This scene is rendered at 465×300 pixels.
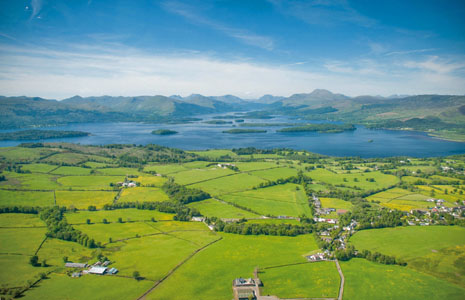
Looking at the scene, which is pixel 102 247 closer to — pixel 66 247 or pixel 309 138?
pixel 66 247

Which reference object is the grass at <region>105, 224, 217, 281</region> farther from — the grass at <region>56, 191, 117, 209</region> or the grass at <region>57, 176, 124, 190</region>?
the grass at <region>57, 176, 124, 190</region>

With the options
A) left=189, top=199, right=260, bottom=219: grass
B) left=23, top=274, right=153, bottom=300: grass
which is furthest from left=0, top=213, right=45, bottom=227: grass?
left=189, top=199, right=260, bottom=219: grass

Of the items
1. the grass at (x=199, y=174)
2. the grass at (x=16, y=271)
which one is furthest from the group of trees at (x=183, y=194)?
the grass at (x=16, y=271)

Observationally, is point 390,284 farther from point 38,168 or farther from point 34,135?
point 34,135

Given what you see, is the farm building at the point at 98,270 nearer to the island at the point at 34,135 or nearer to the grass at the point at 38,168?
the grass at the point at 38,168

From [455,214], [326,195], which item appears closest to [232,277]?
[326,195]

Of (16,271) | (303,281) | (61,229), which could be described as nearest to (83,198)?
(61,229)
